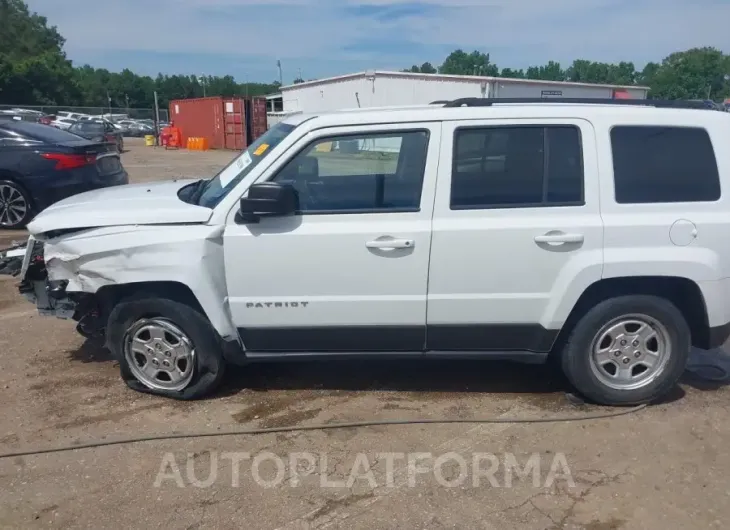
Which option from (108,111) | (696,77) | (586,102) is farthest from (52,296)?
(696,77)

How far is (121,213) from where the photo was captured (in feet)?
13.7

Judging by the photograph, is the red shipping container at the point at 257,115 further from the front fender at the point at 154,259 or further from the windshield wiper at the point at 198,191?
the front fender at the point at 154,259

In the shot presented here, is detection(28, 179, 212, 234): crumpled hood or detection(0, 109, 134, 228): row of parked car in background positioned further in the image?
detection(0, 109, 134, 228): row of parked car in background

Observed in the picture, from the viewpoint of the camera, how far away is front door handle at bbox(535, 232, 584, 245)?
3959 millimetres

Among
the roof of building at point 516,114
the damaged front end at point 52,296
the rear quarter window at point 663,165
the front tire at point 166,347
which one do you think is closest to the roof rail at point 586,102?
the roof of building at point 516,114

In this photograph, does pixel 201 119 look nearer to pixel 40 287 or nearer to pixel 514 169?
pixel 40 287

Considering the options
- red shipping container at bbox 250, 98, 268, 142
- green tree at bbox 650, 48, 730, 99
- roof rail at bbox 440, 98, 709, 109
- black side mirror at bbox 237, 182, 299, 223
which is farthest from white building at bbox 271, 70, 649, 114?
green tree at bbox 650, 48, 730, 99

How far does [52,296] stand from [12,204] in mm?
5894

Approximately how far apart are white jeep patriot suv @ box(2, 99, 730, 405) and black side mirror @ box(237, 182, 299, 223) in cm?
1

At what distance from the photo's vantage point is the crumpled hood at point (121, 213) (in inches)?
161

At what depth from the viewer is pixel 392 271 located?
4016 millimetres

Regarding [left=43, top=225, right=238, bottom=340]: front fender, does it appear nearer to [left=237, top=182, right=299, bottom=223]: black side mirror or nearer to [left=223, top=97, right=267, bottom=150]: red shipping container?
[left=237, top=182, right=299, bottom=223]: black side mirror

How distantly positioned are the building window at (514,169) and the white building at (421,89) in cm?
2205

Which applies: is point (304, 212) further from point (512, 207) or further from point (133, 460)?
point (133, 460)
